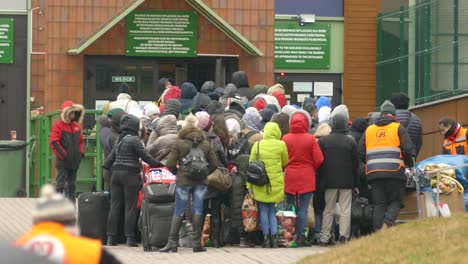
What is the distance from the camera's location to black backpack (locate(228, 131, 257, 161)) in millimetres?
17609

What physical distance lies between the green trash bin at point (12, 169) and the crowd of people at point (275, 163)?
218 inches

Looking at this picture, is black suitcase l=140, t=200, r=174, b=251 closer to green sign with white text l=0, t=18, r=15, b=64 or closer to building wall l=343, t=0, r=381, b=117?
green sign with white text l=0, t=18, r=15, b=64

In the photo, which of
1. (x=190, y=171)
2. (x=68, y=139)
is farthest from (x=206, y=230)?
(x=68, y=139)

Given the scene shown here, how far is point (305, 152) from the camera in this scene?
17.4 meters

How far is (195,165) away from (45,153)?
801 centimetres

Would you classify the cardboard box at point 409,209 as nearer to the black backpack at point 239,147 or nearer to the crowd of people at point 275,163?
the crowd of people at point 275,163

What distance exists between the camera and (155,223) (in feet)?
55.2

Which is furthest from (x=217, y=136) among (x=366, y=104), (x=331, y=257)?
(x=366, y=104)

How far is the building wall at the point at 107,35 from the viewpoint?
27.5 metres

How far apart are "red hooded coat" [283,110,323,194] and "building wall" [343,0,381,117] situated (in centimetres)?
1813

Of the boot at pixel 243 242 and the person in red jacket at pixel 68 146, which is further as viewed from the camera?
the person in red jacket at pixel 68 146

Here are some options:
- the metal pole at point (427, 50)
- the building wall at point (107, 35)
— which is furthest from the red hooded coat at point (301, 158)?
the metal pole at point (427, 50)

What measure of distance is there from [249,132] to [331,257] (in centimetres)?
467

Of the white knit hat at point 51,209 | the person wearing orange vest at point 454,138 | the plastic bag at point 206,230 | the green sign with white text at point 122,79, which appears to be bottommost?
the plastic bag at point 206,230
